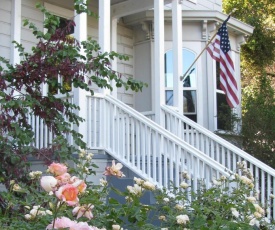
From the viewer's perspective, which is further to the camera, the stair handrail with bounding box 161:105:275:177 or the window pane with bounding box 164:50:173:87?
the window pane with bounding box 164:50:173:87

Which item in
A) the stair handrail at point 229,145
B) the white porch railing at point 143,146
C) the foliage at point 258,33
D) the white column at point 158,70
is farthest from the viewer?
the foliage at point 258,33

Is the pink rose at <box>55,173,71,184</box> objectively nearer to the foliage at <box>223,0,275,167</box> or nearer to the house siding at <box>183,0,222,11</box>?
the foliage at <box>223,0,275,167</box>

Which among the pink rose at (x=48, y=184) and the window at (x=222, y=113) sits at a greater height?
the window at (x=222, y=113)

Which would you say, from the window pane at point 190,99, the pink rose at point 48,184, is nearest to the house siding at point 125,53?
the window pane at point 190,99

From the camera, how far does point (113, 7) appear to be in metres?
10.8

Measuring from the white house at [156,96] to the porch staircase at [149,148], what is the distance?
0.05 ft

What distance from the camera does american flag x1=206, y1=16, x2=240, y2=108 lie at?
9.98 metres

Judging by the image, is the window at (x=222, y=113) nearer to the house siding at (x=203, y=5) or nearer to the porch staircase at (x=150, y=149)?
the house siding at (x=203, y=5)

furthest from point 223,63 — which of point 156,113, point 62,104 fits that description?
point 62,104

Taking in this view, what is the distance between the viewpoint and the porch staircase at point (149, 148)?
7238 mm

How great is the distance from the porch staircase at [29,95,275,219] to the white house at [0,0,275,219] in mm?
14

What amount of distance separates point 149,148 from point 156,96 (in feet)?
5.82

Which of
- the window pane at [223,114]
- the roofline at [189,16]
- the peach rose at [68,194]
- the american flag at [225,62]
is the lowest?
the peach rose at [68,194]

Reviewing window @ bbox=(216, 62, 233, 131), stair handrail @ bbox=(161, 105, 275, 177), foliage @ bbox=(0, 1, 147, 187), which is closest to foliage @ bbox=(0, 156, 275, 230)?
foliage @ bbox=(0, 1, 147, 187)
